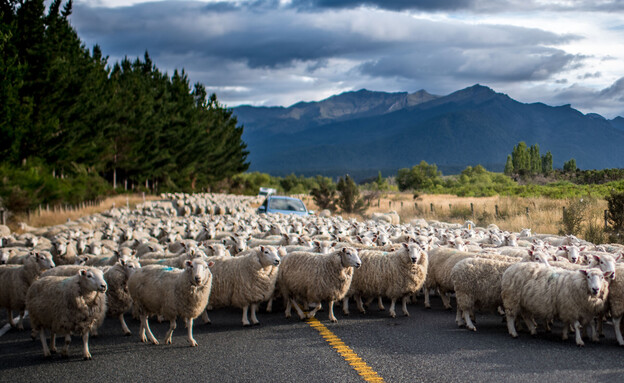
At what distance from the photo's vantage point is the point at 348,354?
8.40 meters

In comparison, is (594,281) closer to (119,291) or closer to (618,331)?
(618,331)

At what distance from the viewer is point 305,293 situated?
11008 millimetres

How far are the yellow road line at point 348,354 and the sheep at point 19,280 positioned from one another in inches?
197

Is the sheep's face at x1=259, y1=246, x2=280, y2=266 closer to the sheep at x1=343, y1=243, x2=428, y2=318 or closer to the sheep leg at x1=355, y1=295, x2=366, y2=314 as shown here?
the sheep at x1=343, y1=243, x2=428, y2=318

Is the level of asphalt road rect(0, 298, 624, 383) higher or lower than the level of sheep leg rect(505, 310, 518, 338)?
lower

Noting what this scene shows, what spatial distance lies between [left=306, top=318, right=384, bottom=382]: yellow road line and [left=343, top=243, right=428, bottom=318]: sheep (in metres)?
1.40

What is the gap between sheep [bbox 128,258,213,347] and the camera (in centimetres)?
933

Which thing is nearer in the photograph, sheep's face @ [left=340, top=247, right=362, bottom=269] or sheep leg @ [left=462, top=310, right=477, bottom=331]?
sheep leg @ [left=462, top=310, right=477, bottom=331]

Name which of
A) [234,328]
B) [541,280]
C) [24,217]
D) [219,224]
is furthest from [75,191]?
[541,280]

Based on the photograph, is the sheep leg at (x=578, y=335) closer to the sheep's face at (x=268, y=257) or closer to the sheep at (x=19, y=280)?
the sheep's face at (x=268, y=257)

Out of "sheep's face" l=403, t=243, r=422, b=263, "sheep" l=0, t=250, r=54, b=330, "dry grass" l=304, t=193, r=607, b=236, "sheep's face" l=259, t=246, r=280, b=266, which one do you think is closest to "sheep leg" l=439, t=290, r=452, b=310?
"sheep's face" l=403, t=243, r=422, b=263

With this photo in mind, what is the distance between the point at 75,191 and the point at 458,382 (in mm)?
38035

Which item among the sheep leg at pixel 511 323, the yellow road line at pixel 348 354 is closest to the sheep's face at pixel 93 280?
the yellow road line at pixel 348 354

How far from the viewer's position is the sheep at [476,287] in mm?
10023
